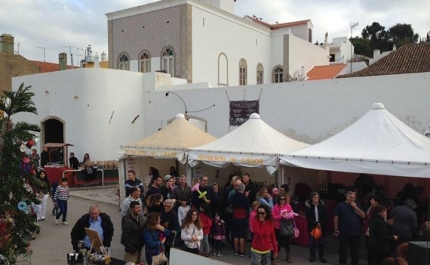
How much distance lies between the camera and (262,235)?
6195 millimetres

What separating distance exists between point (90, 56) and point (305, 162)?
74.9 ft

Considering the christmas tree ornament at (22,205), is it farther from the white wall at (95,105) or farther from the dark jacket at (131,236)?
the white wall at (95,105)

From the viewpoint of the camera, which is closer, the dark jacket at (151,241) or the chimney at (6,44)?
the dark jacket at (151,241)

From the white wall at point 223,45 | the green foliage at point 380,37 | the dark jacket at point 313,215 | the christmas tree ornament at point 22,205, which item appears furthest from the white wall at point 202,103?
the green foliage at point 380,37

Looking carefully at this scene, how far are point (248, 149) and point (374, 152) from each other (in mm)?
3008

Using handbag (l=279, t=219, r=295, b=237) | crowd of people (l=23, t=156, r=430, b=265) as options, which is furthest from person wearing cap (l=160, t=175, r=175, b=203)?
handbag (l=279, t=219, r=295, b=237)

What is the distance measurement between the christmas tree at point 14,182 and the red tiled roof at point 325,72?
27666 millimetres

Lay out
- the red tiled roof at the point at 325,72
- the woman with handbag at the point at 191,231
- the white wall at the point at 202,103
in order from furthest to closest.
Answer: the red tiled roof at the point at 325,72, the white wall at the point at 202,103, the woman with handbag at the point at 191,231

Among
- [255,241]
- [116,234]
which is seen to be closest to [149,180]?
[116,234]

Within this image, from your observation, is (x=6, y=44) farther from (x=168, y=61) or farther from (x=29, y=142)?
(x=29, y=142)

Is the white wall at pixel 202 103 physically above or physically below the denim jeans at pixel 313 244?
above

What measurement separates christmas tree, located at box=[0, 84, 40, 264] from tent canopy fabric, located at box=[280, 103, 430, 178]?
5.50 meters

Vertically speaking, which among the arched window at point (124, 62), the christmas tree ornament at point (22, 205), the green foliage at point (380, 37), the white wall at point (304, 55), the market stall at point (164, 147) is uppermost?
the green foliage at point (380, 37)

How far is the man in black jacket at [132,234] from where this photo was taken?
19.7 feet
